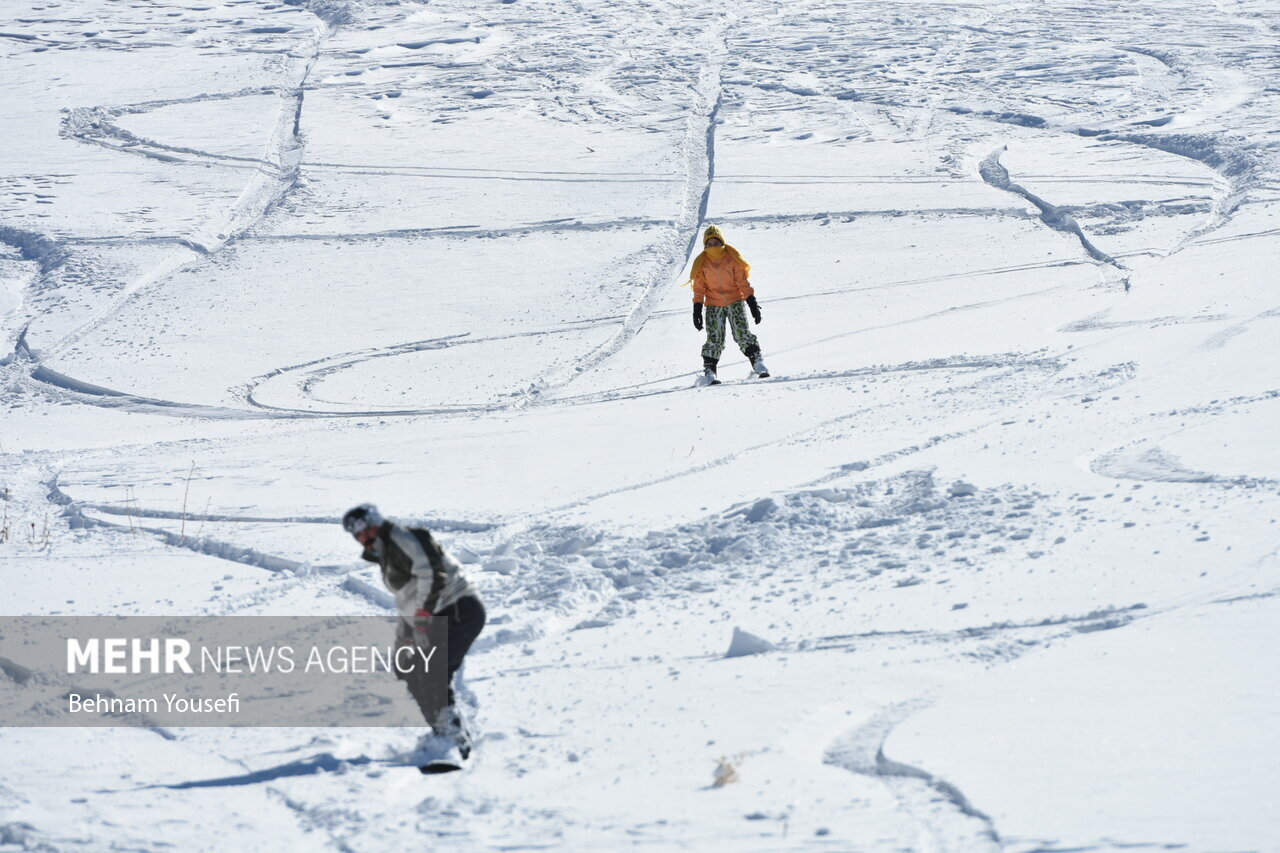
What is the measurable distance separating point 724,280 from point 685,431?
2323mm

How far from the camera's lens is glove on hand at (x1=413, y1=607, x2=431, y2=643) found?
4285 mm

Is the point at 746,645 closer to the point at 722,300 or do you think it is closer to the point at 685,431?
the point at 685,431

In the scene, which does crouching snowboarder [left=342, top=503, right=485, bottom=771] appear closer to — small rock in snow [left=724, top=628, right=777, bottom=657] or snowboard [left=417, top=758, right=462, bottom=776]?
snowboard [left=417, top=758, right=462, bottom=776]

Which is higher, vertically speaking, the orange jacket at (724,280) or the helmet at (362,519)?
the helmet at (362,519)

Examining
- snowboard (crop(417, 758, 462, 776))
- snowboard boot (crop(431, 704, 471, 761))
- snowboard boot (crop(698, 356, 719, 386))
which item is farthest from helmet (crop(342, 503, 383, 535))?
snowboard boot (crop(698, 356, 719, 386))

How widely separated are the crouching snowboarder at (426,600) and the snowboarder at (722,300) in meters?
6.02

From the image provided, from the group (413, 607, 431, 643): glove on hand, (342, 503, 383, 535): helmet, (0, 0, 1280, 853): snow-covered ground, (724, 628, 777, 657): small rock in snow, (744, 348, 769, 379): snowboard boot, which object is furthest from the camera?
(744, 348, 769, 379): snowboard boot

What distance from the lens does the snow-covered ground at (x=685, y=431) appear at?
407cm

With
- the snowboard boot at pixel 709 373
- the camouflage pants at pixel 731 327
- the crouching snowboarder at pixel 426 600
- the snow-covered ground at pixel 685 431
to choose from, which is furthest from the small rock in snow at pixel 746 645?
the camouflage pants at pixel 731 327

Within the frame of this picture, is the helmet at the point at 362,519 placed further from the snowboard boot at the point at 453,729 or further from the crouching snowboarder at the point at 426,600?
the snowboard boot at the point at 453,729

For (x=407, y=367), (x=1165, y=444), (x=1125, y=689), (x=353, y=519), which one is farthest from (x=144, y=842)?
(x=407, y=367)

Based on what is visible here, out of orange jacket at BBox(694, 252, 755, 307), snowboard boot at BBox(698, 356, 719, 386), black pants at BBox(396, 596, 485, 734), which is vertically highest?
black pants at BBox(396, 596, 485, 734)

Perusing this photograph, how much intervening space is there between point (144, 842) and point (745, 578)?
2.72m

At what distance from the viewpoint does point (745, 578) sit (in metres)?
5.77
